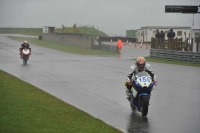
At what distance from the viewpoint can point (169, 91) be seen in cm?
1736

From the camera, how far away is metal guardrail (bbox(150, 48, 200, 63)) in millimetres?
34688

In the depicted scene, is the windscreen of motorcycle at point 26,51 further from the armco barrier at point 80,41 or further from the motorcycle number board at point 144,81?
the motorcycle number board at point 144,81

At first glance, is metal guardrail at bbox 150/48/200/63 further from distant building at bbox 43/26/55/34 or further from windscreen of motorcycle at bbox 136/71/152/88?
distant building at bbox 43/26/55/34

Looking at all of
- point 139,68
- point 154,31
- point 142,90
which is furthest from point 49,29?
point 142,90

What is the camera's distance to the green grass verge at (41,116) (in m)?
9.51

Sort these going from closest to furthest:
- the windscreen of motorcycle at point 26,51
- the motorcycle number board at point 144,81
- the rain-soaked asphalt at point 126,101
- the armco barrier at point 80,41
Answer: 1. the rain-soaked asphalt at point 126,101
2. the motorcycle number board at point 144,81
3. the windscreen of motorcycle at point 26,51
4. the armco barrier at point 80,41

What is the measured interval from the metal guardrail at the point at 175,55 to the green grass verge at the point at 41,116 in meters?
21.0

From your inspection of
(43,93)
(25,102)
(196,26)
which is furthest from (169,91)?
(196,26)

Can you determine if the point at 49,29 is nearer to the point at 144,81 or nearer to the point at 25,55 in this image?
the point at 25,55

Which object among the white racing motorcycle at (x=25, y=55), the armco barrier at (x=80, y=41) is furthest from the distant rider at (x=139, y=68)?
the armco barrier at (x=80, y=41)

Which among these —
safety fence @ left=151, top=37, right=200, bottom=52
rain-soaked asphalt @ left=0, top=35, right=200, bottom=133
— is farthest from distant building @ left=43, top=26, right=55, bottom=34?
rain-soaked asphalt @ left=0, top=35, right=200, bottom=133

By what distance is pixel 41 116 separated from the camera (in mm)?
Result: 11016

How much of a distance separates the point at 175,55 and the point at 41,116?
27.3 meters

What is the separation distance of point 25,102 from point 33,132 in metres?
4.33
